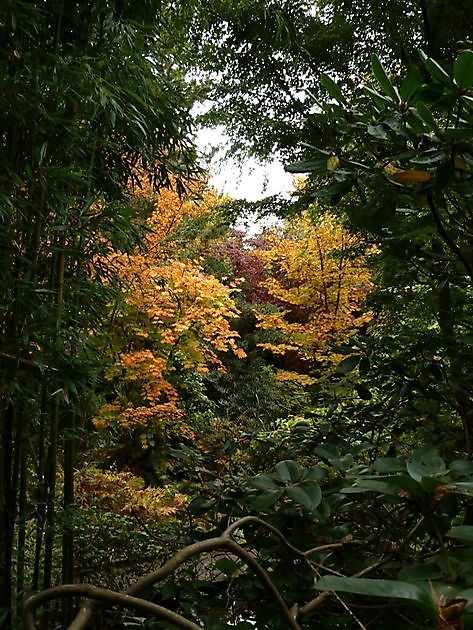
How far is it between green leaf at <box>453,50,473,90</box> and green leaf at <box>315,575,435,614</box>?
49 centimetres

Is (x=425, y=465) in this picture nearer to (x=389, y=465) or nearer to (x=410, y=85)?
(x=389, y=465)

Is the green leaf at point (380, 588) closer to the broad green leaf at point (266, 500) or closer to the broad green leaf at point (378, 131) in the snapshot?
the broad green leaf at point (266, 500)

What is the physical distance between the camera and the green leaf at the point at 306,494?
55cm

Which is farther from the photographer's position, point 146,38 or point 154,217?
point 154,217

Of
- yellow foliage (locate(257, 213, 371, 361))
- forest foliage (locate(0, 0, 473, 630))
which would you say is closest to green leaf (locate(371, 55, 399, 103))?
forest foliage (locate(0, 0, 473, 630))

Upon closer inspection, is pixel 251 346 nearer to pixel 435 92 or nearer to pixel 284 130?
pixel 284 130

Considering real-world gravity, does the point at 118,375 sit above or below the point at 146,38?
below

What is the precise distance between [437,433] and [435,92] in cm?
68

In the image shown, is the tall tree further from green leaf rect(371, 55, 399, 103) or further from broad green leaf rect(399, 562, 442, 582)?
broad green leaf rect(399, 562, 442, 582)

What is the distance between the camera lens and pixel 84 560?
2496 millimetres

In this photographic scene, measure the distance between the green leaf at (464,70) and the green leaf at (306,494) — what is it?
464mm

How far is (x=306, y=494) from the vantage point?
1.84 feet

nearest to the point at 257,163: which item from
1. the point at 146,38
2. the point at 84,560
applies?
the point at 146,38

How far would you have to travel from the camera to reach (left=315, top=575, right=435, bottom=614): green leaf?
0.34 m
